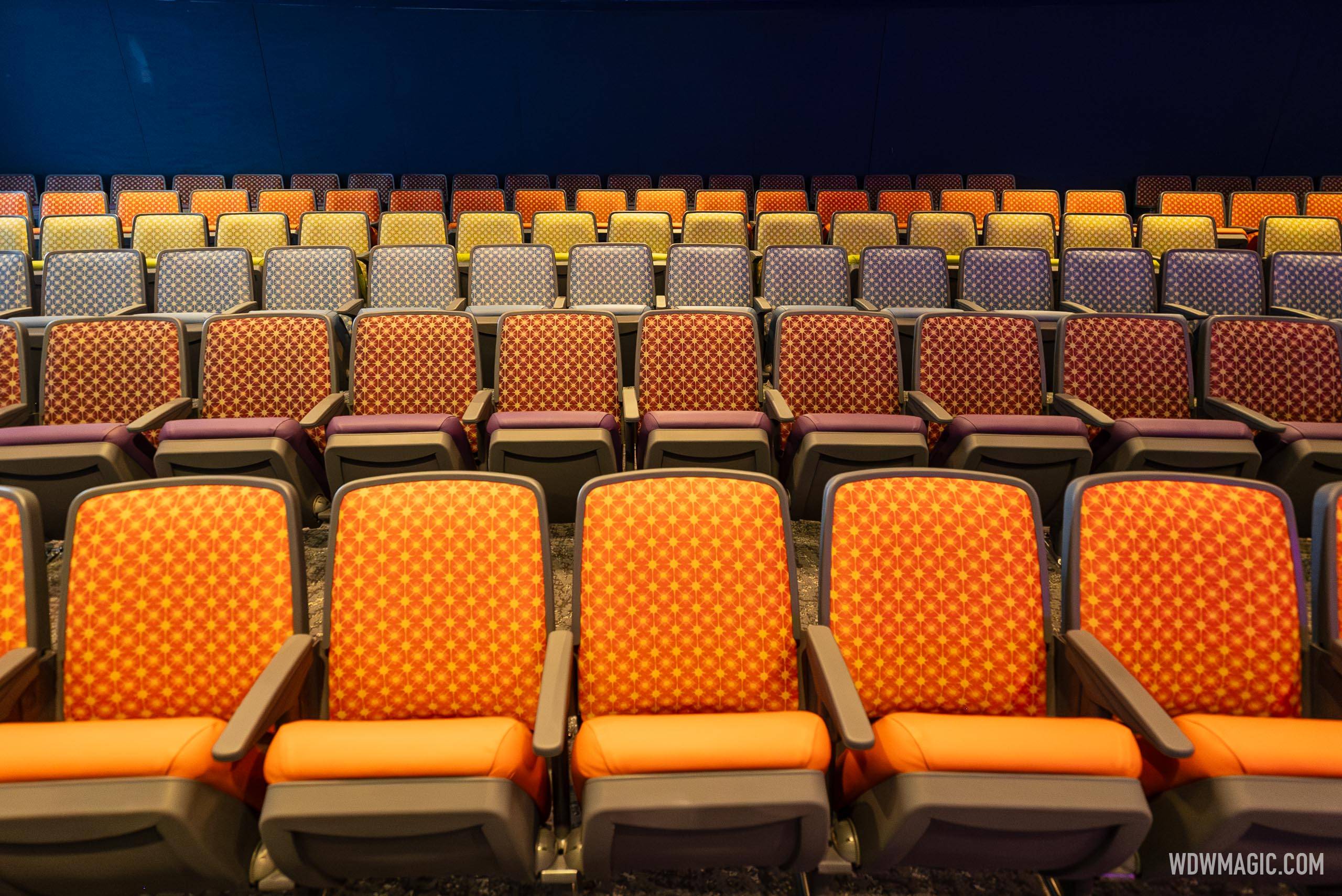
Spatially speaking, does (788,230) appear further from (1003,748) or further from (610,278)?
(1003,748)

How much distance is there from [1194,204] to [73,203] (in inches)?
300

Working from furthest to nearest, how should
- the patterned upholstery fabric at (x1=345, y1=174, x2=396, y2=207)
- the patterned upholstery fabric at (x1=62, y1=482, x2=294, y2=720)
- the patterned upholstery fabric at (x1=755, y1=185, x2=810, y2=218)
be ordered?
the patterned upholstery fabric at (x1=345, y1=174, x2=396, y2=207) < the patterned upholstery fabric at (x1=755, y1=185, x2=810, y2=218) < the patterned upholstery fabric at (x1=62, y1=482, x2=294, y2=720)

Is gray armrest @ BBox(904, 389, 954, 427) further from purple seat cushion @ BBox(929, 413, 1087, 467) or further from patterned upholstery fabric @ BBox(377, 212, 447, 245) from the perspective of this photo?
patterned upholstery fabric @ BBox(377, 212, 447, 245)

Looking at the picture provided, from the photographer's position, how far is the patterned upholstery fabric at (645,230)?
3.96 m

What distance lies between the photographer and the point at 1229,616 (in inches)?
46.4

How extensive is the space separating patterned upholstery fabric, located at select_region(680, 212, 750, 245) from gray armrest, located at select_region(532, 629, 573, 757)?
312cm

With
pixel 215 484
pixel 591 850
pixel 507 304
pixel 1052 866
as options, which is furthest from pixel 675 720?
pixel 507 304

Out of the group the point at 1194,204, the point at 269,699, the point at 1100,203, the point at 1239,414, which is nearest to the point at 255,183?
the point at 269,699

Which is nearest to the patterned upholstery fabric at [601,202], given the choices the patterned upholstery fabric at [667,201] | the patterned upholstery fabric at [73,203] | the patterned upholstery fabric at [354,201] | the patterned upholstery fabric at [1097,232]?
the patterned upholstery fabric at [667,201]

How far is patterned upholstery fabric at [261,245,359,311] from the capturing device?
292 cm

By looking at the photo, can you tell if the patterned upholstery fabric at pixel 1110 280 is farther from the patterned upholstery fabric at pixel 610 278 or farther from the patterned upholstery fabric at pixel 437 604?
the patterned upholstery fabric at pixel 437 604

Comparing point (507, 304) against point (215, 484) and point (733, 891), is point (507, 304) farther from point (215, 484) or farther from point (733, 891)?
point (733, 891)

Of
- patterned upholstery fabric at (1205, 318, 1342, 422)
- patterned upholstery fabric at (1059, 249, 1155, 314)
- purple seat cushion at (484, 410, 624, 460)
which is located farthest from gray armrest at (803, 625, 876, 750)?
patterned upholstery fabric at (1059, 249, 1155, 314)

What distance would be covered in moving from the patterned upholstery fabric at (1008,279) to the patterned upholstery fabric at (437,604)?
8.27 ft
